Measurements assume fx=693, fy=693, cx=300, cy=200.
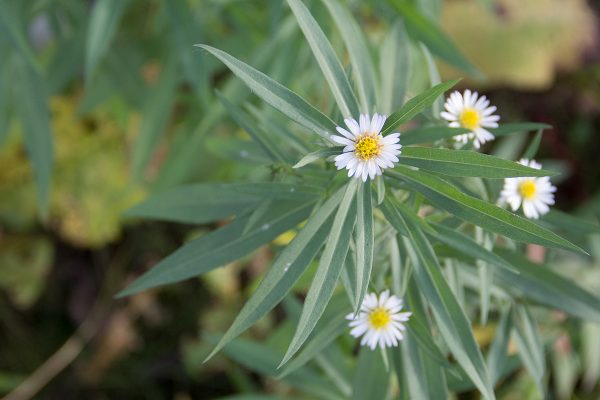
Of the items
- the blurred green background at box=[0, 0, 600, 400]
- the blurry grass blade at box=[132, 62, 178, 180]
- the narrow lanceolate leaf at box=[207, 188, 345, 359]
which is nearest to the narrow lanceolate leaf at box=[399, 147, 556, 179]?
the narrow lanceolate leaf at box=[207, 188, 345, 359]

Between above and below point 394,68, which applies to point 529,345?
below

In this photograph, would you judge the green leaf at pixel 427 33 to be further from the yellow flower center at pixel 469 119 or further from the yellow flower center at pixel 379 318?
the yellow flower center at pixel 379 318

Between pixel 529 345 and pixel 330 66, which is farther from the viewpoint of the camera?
pixel 529 345

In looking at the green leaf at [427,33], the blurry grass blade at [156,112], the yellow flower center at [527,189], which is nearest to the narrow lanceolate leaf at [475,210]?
the yellow flower center at [527,189]

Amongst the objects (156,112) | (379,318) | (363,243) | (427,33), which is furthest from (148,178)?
(363,243)

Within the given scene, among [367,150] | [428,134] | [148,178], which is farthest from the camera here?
[148,178]

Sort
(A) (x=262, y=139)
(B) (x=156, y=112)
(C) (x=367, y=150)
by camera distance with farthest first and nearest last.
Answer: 1. (B) (x=156, y=112)
2. (A) (x=262, y=139)
3. (C) (x=367, y=150)

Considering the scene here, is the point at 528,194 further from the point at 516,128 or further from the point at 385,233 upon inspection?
the point at 385,233
